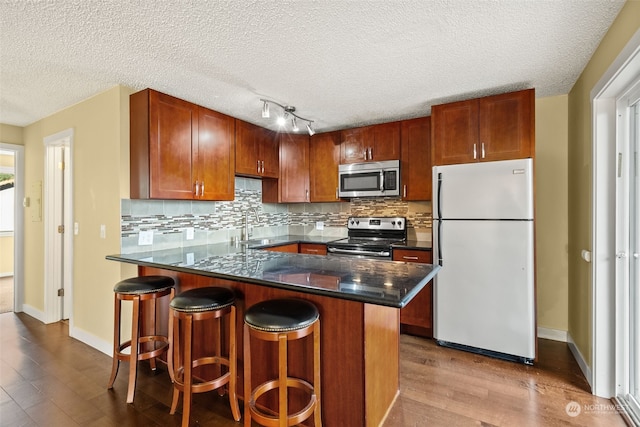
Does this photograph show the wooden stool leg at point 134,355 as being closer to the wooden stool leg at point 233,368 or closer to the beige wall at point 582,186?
the wooden stool leg at point 233,368

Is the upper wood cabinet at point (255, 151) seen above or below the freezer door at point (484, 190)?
above

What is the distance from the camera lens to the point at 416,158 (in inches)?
133

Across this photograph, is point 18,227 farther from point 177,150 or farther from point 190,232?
point 177,150

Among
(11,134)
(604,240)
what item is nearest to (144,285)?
(604,240)

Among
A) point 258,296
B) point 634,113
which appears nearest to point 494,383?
point 258,296

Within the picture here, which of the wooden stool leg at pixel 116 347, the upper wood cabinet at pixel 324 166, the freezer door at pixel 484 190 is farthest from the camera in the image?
the upper wood cabinet at pixel 324 166

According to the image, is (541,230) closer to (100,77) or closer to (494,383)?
(494,383)

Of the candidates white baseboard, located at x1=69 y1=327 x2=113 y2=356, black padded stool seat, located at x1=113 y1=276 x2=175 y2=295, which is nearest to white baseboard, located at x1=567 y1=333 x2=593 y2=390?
A: black padded stool seat, located at x1=113 y1=276 x2=175 y2=295

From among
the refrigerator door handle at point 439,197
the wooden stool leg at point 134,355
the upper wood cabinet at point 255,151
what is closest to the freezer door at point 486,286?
the refrigerator door handle at point 439,197

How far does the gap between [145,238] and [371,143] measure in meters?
2.61

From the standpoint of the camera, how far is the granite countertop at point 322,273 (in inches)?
54.7

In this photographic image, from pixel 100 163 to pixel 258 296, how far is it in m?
2.04

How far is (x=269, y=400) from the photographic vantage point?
6.04ft

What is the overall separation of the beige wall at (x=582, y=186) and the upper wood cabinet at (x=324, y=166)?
235 centimetres
